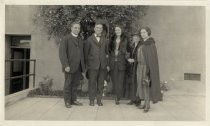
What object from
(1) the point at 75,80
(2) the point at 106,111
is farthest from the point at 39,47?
(2) the point at 106,111

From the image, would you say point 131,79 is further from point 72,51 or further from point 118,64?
point 72,51

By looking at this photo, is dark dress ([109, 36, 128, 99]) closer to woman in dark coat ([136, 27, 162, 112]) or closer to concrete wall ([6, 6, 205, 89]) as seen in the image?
woman in dark coat ([136, 27, 162, 112])

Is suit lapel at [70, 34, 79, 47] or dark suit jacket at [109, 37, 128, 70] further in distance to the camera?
dark suit jacket at [109, 37, 128, 70]

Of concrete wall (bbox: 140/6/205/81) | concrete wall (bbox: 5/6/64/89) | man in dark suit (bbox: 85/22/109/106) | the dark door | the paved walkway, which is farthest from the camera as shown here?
the dark door

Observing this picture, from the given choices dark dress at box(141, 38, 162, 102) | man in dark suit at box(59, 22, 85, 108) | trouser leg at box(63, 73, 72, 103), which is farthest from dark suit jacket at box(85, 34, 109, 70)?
dark dress at box(141, 38, 162, 102)

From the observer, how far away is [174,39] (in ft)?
21.7

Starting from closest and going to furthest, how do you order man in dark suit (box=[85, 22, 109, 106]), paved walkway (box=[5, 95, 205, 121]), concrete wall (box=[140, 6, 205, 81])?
1. paved walkway (box=[5, 95, 205, 121])
2. man in dark suit (box=[85, 22, 109, 106])
3. concrete wall (box=[140, 6, 205, 81])

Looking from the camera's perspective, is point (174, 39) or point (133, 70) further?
point (174, 39)

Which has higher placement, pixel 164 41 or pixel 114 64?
pixel 164 41

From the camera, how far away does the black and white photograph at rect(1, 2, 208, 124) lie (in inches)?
182

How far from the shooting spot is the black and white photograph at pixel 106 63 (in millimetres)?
4633

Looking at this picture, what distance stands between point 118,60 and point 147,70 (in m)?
0.75

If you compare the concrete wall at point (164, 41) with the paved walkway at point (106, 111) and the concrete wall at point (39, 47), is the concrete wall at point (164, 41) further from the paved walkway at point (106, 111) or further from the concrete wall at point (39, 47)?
the paved walkway at point (106, 111)
